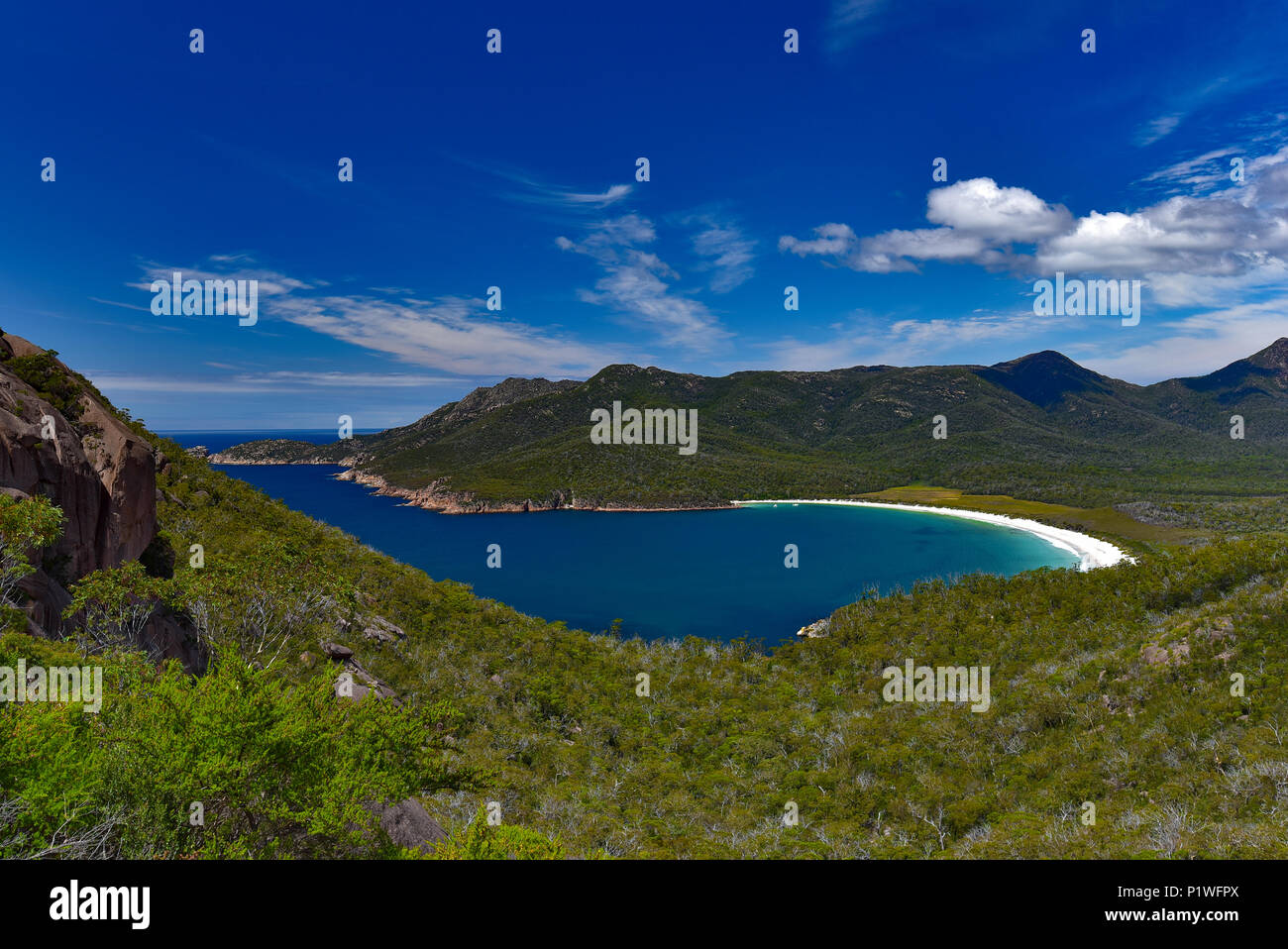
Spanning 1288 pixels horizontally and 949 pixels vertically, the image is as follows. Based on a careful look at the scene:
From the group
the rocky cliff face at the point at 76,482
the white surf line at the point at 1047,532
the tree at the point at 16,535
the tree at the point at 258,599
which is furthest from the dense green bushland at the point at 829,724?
the white surf line at the point at 1047,532

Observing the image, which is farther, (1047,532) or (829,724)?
(1047,532)

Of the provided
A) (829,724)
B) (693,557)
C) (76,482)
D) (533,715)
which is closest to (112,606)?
(76,482)

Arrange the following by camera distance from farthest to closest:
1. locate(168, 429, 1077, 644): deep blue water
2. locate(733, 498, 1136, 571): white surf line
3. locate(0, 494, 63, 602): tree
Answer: locate(733, 498, 1136, 571): white surf line → locate(168, 429, 1077, 644): deep blue water → locate(0, 494, 63, 602): tree

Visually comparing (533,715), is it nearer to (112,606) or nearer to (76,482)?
(112,606)

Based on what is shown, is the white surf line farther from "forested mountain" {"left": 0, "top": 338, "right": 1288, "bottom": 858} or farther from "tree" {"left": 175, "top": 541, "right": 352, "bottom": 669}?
"tree" {"left": 175, "top": 541, "right": 352, "bottom": 669}

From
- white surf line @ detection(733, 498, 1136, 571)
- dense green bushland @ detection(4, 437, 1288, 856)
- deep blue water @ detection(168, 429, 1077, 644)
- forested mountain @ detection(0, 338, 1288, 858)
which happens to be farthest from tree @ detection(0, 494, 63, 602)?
white surf line @ detection(733, 498, 1136, 571)
